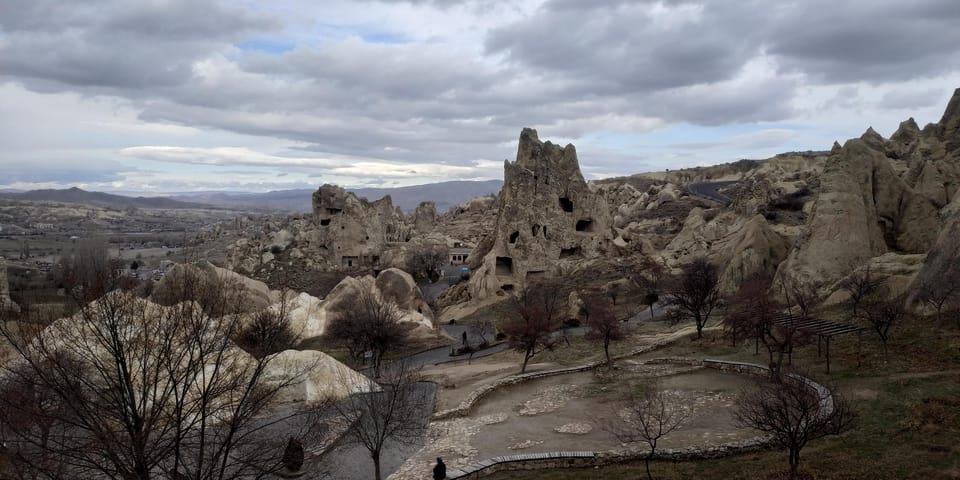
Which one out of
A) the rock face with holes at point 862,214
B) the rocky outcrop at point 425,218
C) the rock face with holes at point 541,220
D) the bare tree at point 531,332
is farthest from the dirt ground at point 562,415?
the rocky outcrop at point 425,218

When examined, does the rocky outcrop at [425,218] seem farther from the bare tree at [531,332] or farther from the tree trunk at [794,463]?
the tree trunk at [794,463]

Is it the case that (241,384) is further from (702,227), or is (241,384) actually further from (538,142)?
(702,227)

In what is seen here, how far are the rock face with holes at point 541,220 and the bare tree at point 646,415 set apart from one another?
31.5 m

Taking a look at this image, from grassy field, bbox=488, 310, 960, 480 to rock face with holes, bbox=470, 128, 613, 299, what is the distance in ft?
111

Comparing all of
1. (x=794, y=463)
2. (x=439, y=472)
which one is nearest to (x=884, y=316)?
(x=794, y=463)

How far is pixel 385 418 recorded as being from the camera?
1766 centimetres

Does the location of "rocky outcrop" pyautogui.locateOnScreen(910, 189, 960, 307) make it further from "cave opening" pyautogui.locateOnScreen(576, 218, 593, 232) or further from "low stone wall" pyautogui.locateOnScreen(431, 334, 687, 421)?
"cave opening" pyautogui.locateOnScreen(576, 218, 593, 232)

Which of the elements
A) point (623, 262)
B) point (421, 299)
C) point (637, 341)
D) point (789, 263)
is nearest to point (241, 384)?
point (637, 341)

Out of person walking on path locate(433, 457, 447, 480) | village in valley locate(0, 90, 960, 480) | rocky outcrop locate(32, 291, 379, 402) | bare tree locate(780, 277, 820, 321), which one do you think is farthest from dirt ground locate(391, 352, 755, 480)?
rocky outcrop locate(32, 291, 379, 402)

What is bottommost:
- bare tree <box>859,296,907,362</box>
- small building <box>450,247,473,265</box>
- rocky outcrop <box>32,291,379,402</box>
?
small building <box>450,247,473,265</box>

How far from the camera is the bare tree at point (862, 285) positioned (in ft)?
85.3

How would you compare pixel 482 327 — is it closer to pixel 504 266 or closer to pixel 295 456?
pixel 504 266

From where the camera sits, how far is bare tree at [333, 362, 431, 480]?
17.4 metres

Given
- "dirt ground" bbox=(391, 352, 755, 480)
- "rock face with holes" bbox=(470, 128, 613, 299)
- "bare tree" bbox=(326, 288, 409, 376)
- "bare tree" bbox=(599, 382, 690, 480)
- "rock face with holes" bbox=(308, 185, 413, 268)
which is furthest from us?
"rock face with holes" bbox=(308, 185, 413, 268)
